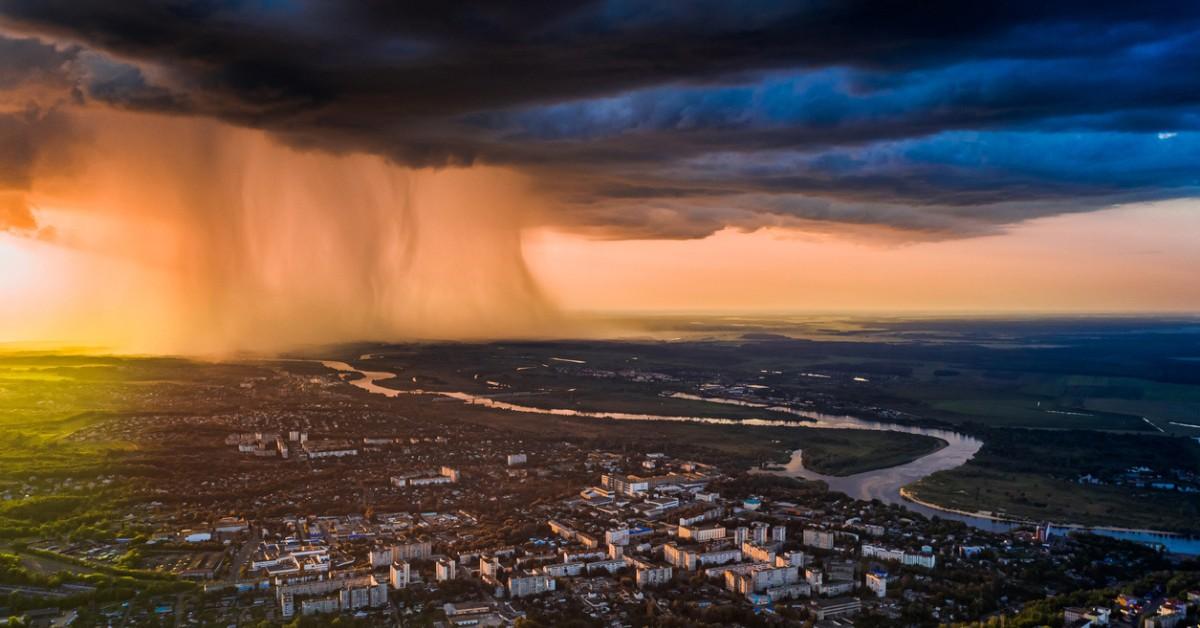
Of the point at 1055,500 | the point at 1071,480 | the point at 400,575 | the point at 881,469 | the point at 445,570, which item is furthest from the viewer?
the point at 881,469

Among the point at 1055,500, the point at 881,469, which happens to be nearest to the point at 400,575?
the point at 1055,500

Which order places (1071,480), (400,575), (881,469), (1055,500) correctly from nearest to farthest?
1. (400,575)
2. (1055,500)
3. (1071,480)
4. (881,469)

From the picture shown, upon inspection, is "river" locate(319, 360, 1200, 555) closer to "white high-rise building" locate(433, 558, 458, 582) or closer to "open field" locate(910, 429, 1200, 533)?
"open field" locate(910, 429, 1200, 533)

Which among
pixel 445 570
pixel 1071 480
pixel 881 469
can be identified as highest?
pixel 445 570

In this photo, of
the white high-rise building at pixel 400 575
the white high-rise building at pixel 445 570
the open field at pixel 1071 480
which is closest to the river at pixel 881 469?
the open field at pixel 1071 480

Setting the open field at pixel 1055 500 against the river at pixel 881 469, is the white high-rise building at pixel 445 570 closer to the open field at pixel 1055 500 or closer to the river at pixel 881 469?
the river at pixel 881 469

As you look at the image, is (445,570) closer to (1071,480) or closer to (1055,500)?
(1055,500)

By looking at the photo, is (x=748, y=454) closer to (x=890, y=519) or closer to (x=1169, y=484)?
(x=890, y=519)

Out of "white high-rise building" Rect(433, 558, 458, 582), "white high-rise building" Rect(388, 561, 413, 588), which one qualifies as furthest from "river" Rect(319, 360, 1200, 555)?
"white high-rise building" Rect(388, 561, 413, 588)
